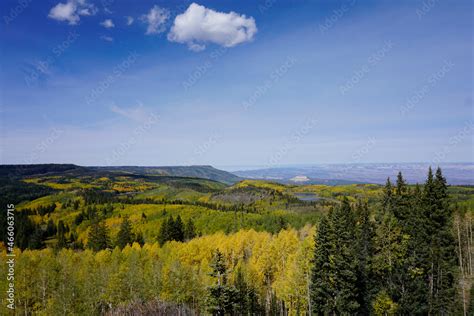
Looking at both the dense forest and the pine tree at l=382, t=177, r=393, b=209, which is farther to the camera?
the pine tree at l=382, t=177, r=393, b=209

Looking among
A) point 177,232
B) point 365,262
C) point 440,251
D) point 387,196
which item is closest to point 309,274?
point 365,262

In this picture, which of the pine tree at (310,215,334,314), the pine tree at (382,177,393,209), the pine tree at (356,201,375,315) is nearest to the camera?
the pine tree at (310,215,334,314)

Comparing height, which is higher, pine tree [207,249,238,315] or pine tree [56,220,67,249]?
pine tree [207,249,238,315]

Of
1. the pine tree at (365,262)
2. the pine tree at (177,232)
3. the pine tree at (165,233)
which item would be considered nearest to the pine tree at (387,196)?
the pine tree at (365,262)

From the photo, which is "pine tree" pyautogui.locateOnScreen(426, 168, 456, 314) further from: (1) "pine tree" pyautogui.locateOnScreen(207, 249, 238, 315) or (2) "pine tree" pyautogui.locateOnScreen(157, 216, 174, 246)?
(2) "pine tree" pyautogui.locateOnScreen(157, 216, 174, 246)

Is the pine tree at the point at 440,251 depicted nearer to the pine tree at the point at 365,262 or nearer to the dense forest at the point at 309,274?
the dense forest at the point at 309,274

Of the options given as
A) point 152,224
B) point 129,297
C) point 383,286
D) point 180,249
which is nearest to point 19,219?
point 152,224

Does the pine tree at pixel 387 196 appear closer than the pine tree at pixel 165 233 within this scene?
Yes

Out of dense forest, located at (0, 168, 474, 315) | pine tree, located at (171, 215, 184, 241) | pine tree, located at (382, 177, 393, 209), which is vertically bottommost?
pine tree, located at (171, 215, 184, 241)

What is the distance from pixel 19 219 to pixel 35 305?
144036 mm

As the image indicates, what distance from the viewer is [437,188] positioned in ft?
156

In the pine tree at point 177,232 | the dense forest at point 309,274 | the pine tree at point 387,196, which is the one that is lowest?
the pine tree at point 177,232
